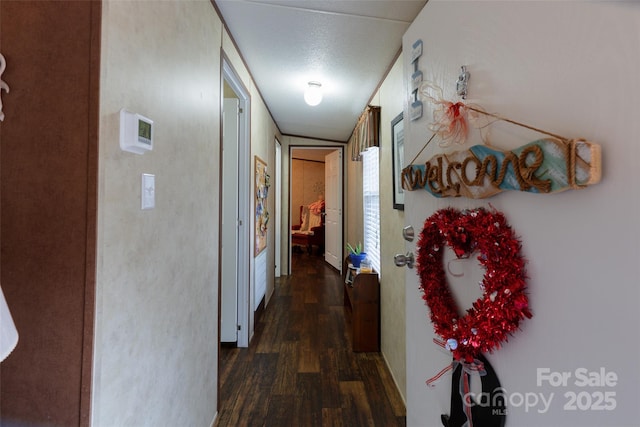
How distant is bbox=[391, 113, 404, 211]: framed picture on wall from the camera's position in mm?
2025

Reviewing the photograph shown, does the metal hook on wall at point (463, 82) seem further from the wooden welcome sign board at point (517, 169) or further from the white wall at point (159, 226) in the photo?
the white wall at point (159, 226)

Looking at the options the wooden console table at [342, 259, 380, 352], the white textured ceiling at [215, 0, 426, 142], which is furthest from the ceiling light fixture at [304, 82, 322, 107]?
the wooden console table at [342, 259, 380, 352]

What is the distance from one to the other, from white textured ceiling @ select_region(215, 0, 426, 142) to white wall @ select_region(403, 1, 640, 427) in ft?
3.31

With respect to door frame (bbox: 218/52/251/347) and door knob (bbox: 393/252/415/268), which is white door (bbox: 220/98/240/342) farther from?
door knob (bbox: 393/252/415/268)

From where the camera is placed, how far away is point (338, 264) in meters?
5.50

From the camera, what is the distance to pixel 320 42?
204 centimetres

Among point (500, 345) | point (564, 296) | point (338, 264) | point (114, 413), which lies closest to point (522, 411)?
point (500, 345)

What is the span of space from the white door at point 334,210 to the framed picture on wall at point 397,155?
10.6 ft

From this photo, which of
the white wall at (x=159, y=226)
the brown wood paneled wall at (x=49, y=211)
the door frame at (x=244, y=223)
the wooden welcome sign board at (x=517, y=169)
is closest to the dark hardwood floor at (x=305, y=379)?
the door frame at (x=244, y=223)

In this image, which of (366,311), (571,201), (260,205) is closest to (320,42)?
(260,205)

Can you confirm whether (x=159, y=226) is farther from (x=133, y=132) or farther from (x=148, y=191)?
(x=133, y=132)

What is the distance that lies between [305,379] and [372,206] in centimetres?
170

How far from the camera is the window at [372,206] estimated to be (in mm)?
2885

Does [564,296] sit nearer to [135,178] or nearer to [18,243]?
[135,178]
